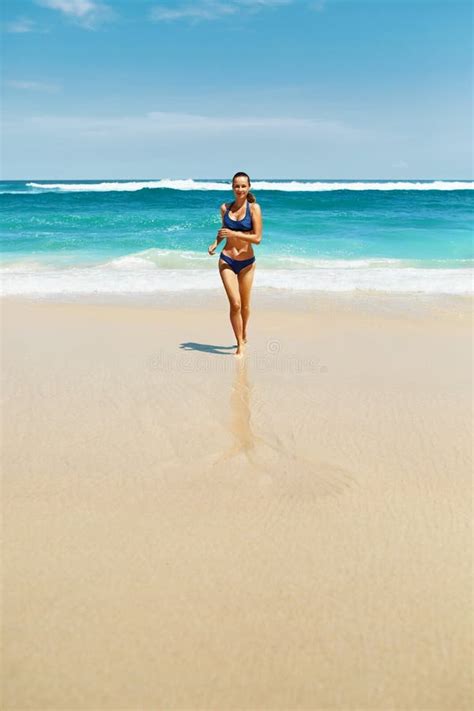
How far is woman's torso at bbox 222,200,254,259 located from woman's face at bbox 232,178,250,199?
114mm

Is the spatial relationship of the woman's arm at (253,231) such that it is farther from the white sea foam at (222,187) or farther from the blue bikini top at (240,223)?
the white sea foam at (222,187)

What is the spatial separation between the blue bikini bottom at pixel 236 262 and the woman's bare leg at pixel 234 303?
0.04m

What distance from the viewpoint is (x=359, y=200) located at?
39.0m

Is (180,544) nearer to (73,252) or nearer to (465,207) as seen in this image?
(73,252)

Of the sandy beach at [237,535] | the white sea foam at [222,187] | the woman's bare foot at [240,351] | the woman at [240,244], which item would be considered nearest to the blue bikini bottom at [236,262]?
the woman at [240,244]

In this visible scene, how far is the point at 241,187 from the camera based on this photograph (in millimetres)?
5719

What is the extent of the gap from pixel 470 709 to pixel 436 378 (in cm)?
355

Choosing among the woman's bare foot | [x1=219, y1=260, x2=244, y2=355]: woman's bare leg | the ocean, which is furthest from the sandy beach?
the ocean

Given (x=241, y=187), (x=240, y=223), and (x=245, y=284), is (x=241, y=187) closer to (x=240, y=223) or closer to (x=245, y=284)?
(x=240, y=223)

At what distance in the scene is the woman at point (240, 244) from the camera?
19.2 feet

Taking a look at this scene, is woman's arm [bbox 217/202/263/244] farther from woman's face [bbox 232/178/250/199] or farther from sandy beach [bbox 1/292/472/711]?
sandy beach [bbox 1/292/472/711]

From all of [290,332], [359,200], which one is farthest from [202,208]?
[290,332]

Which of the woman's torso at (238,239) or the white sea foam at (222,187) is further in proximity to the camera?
the white sea foam at (222,187)

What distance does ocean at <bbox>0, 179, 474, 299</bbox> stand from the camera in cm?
1053
